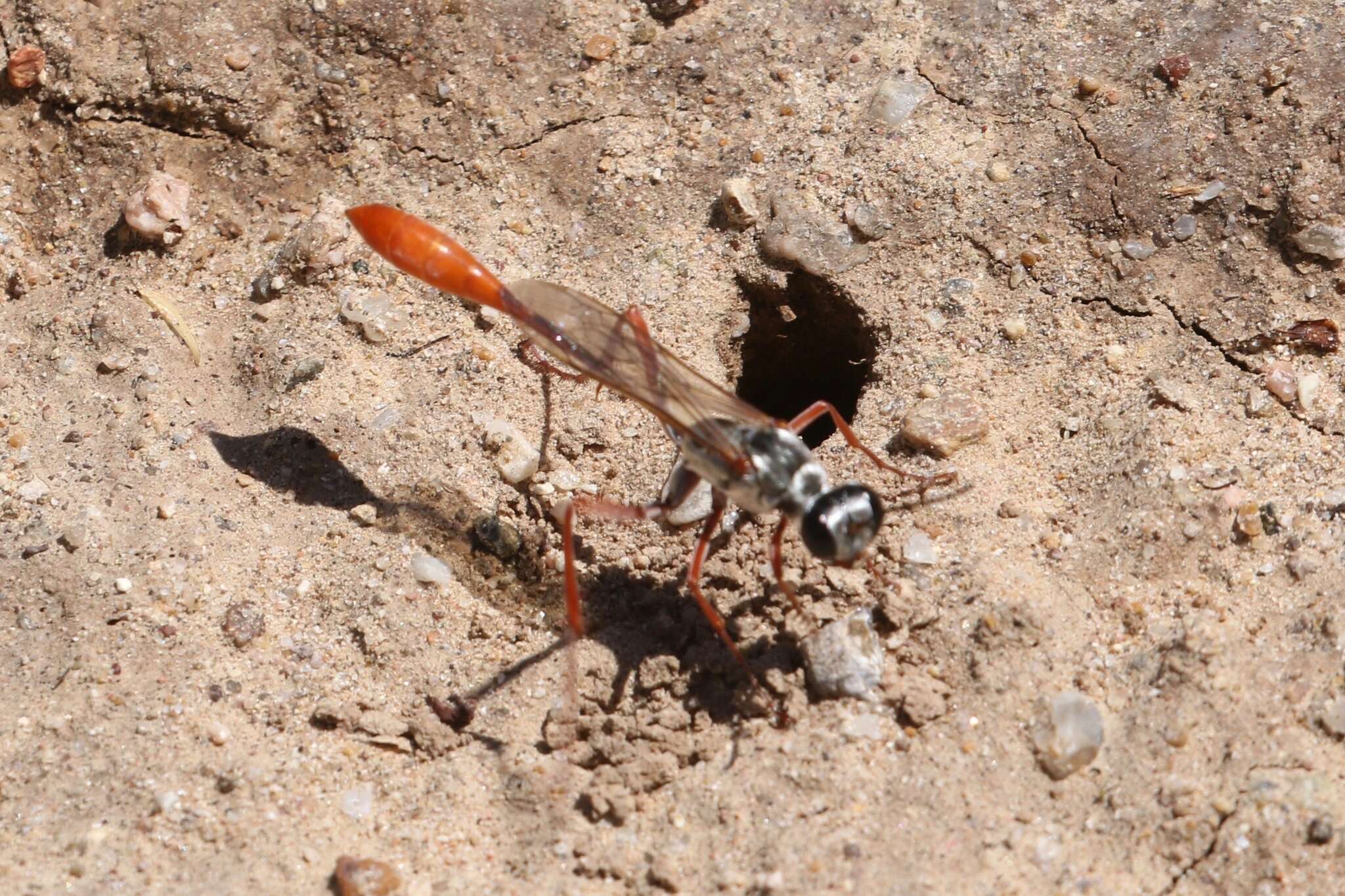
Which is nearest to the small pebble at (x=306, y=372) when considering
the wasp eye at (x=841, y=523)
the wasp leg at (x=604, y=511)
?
the wasp leg at (x=604, y=511)

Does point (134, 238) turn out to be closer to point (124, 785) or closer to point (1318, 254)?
point (124, 785)

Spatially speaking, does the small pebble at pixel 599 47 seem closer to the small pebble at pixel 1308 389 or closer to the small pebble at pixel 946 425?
the small pebble at pixel 946 425

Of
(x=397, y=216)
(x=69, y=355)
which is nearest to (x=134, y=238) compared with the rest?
(x=69, y=355)

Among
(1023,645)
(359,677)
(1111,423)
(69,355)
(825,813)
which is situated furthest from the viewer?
(69,355)

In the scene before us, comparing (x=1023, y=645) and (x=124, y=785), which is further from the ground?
(x=1023, y=645)

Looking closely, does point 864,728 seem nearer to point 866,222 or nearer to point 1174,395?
point 1174,395

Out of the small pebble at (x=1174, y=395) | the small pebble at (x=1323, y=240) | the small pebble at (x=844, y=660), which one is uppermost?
the small pebble at (x=1323, y=240)

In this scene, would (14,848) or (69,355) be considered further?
(69,355)

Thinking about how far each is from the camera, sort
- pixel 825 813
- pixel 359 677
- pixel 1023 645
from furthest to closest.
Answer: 1. pixel 359 677
2. pixel 1023 645
3. pixel 825 813
